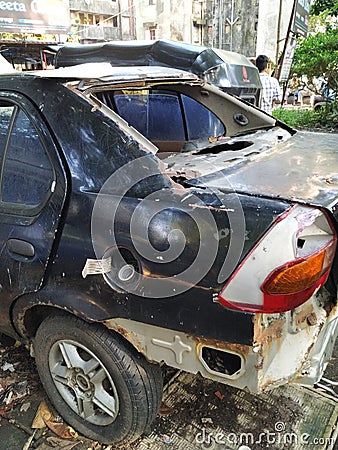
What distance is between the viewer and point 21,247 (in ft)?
6.70

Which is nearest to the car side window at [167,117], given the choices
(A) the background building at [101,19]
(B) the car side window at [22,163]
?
(B) the car side window at [22,163]

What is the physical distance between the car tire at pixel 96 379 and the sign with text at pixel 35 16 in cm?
1219

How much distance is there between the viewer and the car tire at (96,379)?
1945 millimetres

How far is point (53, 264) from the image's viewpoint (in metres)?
1.95

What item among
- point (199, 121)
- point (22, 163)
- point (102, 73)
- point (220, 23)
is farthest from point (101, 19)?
point (22, 163)

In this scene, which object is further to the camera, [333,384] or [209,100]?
[209,100]

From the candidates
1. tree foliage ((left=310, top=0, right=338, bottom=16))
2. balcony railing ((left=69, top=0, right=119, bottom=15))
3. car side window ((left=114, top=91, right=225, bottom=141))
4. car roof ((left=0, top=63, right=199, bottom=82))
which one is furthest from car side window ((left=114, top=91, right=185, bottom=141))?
balcony railing ((left=69, top=0, right=119, bottom=15))

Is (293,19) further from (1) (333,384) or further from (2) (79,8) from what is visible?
(2) (79,8)

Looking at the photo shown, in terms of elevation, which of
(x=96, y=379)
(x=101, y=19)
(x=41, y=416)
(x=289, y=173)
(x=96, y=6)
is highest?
(x=96, y=6)

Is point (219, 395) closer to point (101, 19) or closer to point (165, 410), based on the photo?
point (165, 410)

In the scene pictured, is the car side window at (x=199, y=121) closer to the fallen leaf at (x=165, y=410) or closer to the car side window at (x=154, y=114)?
the car side window at (x=154, y=114)

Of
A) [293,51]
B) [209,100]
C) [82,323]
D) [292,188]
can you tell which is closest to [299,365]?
[292,188]

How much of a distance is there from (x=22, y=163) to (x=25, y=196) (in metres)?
0.17

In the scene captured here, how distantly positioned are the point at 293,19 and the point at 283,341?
1034cm
